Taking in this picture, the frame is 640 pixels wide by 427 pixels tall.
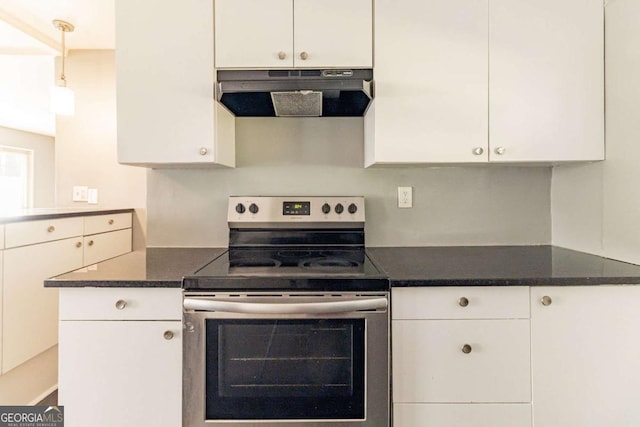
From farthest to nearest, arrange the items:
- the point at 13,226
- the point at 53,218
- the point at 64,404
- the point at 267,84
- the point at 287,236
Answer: the point at 53,218 < the point at 13,226 < the point at 287,236 < the point at 267,84 < the point at 64,404

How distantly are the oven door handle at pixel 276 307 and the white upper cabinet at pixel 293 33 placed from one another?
95cm

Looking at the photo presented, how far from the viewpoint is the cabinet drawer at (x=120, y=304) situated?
124 centimetres

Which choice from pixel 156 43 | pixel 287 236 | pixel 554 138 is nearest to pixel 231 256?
pixel 287 236

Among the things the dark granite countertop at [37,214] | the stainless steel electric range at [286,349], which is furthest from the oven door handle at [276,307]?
the dark granite countertop at [37,214]

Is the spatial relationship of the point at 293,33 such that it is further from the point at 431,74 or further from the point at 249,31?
the point at 431,74

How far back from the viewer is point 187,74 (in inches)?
61.4

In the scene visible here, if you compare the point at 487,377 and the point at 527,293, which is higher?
the point at 527,293

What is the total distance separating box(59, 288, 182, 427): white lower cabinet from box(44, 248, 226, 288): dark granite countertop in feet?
0.10

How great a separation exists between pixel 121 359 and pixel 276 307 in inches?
21.4

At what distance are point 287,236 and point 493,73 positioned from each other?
1143mm

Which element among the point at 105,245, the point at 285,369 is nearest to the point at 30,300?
the point at 105,245

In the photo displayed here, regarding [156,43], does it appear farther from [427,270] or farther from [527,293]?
[527,293]

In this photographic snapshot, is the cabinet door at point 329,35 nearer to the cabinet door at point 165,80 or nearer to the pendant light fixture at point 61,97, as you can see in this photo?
the cabinet door at point 165,80

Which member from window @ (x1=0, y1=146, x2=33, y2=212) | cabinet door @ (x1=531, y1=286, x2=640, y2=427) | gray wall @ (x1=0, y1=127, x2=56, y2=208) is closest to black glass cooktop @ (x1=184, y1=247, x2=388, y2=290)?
cabinet door @ (x1=531, y1=286, x2=640, y2=427)
